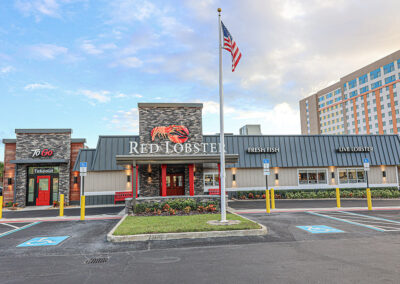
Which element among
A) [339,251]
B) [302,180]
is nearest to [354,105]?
[302,180]

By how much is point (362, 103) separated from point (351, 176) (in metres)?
75.4

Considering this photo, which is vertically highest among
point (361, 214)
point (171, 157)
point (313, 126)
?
point (313, 126)

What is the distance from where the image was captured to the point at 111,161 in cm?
2380

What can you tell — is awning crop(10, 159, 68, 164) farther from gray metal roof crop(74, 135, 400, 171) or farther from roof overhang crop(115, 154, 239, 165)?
roof overhang crop(115, 154, 239, 165)

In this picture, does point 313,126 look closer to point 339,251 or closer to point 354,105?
point 354,105

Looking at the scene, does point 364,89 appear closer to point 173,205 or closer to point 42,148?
point 173,205

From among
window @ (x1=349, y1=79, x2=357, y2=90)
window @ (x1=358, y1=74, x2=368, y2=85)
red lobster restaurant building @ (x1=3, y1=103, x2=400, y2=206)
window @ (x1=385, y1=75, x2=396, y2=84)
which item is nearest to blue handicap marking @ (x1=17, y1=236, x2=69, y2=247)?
red lobster restaurant building @ (x1=3, y1=103, x2=400, y2=206)

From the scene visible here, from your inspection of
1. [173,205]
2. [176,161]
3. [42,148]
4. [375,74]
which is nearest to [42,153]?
[42,148]

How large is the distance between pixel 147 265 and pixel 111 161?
59.4 ft

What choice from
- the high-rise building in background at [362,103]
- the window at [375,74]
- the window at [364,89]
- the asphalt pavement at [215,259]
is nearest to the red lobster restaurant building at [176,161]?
the asphalt pavement at [215,259]

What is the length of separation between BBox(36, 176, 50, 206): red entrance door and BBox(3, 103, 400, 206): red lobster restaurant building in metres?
0.08

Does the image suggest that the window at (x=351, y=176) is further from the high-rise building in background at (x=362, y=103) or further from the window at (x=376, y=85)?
the window at (x=376, y=85)

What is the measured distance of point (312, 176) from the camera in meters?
26.8

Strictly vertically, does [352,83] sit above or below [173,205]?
above
